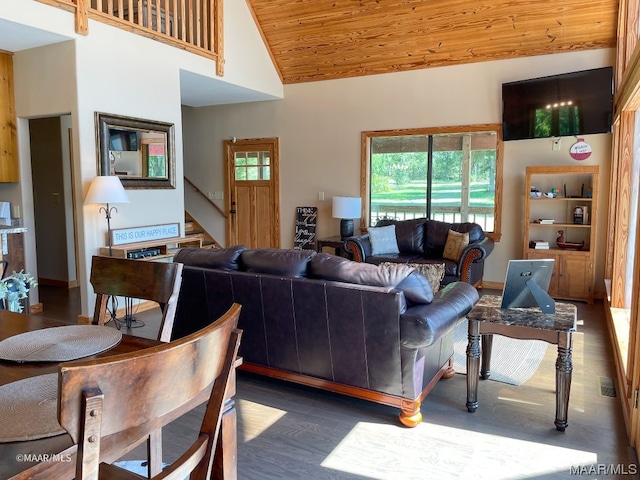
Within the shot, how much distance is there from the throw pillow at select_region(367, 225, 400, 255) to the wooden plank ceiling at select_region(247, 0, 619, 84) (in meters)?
2.31

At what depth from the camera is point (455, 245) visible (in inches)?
222

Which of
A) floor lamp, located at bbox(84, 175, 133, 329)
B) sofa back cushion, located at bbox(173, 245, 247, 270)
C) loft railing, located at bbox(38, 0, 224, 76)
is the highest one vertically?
loft railing, located at bbox(38, 0, 224, 76)

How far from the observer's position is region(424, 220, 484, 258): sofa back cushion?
19.1 ft

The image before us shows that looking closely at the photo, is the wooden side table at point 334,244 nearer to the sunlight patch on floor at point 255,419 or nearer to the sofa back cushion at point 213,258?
the sofa back cushion at point 213,258

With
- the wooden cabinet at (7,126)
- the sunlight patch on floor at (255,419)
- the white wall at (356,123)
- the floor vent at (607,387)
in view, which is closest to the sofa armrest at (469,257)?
the white wall at (356,123)

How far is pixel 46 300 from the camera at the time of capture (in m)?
5.55

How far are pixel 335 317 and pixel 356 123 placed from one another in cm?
488

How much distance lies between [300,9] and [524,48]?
2.88 m

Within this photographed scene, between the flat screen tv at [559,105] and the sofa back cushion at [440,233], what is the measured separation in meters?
1.24

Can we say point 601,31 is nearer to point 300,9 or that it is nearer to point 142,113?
point 300,9

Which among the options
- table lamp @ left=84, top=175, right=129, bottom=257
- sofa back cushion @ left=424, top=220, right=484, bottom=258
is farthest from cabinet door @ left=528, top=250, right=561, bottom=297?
table lamp @ left=84, top=175, right=129, bottom=257

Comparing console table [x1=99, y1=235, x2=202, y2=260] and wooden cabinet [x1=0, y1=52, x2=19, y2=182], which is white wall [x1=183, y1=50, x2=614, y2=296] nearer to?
console table [x1=99, y1=235, x2=202, y2=260]

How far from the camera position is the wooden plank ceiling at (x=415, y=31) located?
5387 mm

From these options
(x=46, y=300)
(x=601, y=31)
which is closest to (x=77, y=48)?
(x=46, y=300)
